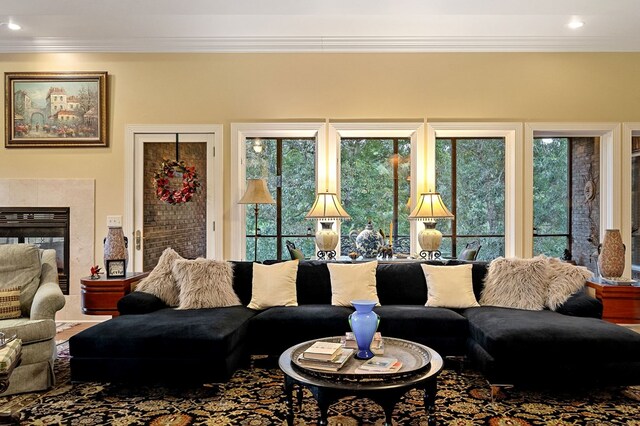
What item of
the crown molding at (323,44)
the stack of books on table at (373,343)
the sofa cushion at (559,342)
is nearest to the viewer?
the stack of books on table at (373,343)

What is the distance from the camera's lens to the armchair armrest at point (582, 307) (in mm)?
3537

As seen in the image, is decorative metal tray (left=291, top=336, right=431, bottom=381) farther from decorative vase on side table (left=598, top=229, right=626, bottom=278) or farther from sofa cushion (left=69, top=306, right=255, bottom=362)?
decorative vase on side table (left=598, top=229, right=626, bottom=278)

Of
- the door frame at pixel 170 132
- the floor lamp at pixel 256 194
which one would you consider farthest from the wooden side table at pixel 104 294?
the floor lamp at pixel 256 194

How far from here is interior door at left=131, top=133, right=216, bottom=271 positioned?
519cm

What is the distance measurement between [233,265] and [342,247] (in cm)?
156

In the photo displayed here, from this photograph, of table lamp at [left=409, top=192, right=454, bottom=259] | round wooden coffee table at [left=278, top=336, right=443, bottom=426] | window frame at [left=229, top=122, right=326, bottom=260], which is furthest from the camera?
window frame at [left=229, top=122, right=326, bottom=260]

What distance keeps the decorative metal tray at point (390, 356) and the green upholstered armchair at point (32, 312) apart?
1.84 meters

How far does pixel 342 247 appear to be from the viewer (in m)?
5.29

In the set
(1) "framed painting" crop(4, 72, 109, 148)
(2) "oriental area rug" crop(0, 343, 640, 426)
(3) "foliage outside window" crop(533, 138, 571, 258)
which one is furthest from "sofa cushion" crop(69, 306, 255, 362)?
(3) "foliage outside window" crop(533, 138, 571, 258)

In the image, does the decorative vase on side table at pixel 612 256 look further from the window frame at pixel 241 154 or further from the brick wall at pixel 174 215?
the brick wall at pixel 174 215

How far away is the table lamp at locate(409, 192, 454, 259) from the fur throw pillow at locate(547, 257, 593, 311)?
1166 millimetres

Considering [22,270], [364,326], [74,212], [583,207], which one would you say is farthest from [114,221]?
[583,207]

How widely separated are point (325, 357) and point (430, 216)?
2595 mm

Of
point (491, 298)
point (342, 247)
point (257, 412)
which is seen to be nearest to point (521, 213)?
point (491, 298)
